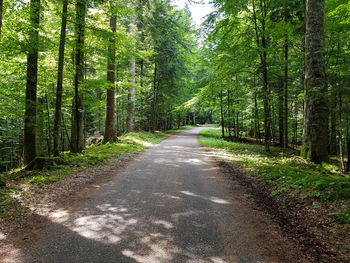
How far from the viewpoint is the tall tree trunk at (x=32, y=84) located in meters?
6.88

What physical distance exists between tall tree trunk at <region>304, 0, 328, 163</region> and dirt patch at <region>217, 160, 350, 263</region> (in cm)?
359

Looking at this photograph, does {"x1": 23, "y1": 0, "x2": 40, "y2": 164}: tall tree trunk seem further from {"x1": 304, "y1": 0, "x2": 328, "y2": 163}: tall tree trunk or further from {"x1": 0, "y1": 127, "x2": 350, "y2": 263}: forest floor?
{"x1": 304, "y1": 0, "x2": 328, "y2": 163}: tall tree trunk

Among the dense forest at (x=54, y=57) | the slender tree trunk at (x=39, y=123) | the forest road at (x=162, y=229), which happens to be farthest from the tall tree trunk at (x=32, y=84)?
the forest road at (x=162, y=229)

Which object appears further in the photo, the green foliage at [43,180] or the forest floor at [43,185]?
the green foliage at [43,180]

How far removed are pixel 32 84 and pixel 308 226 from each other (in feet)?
Result: 33.3

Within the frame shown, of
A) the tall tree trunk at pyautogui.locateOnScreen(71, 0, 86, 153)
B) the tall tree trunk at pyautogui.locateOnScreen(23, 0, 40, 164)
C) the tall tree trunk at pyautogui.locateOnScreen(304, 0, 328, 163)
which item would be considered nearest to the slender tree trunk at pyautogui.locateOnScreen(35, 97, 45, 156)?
the tall tree trunk at pyautogui.locateOnScreen(23, 0, 40, 164)

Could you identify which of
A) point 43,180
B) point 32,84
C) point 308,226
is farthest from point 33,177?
point 308,226

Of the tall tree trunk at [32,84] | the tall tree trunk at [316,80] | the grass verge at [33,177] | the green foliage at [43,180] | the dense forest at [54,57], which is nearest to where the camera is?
the grass verge at [33,177]

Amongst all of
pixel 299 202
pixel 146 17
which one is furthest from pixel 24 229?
pixel 146 17

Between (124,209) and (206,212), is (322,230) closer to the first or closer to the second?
(206,212)

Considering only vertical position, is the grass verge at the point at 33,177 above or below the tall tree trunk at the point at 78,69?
below

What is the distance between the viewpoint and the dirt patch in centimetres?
280

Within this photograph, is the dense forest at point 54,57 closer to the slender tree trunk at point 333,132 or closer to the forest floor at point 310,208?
the forest floor at point 310,208

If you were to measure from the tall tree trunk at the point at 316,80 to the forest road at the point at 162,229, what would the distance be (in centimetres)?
417
